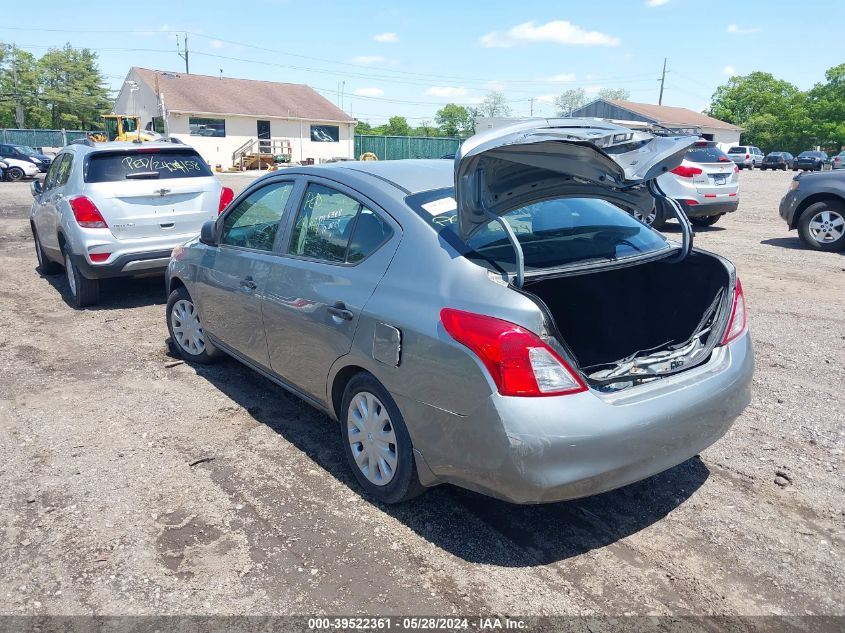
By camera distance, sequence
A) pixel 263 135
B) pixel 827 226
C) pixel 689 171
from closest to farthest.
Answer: pixel 827 226, pixel 689 171, pixel 263 135

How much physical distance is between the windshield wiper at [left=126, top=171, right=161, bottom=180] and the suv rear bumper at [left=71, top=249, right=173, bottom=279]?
84 cm

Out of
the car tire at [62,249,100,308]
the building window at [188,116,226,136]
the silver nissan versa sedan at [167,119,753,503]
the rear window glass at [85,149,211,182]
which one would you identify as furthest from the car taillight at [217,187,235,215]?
the building window at [188,116,226,136]

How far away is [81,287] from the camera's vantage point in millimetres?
7586

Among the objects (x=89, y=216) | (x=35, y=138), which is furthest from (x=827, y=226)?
(x=35, y=138)

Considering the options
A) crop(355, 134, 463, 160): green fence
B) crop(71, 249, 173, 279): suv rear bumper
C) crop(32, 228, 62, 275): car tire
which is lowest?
crop(32, 228, 62, 275): car tire

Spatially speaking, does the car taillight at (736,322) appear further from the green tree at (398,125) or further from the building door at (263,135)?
the green tree at (398,125)

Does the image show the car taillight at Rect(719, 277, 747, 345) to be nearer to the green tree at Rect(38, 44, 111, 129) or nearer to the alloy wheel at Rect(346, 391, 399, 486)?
the alloy wheel at Rect(346, 391, 399, 486)

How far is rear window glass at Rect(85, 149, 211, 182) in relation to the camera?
7.53 meters

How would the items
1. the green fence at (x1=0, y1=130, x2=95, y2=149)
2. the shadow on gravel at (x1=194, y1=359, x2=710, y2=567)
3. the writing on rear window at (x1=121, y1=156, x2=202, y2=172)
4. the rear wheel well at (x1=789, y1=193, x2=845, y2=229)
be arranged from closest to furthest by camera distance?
1. the shadow on gravel at (x1=194, y1=359, x2=710, y2=567)
2. the writing on rear window at (x1=121, y1=156, x2=202, y2=172)
3. the rear wheel well at (x1=789, y1=193, x2=845, y2=229)
4. the green fence at (x1=0, y1=130, x2=95, y2=149)

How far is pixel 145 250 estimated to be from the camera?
7.48m

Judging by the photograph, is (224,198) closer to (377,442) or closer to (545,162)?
(377,442)

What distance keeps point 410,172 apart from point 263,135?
141 feet

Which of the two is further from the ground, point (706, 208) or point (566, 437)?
point (706, 208)

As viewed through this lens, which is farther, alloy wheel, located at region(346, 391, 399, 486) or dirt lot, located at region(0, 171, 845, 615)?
alloy wheel, located at region(346, 391, 399, 486)
